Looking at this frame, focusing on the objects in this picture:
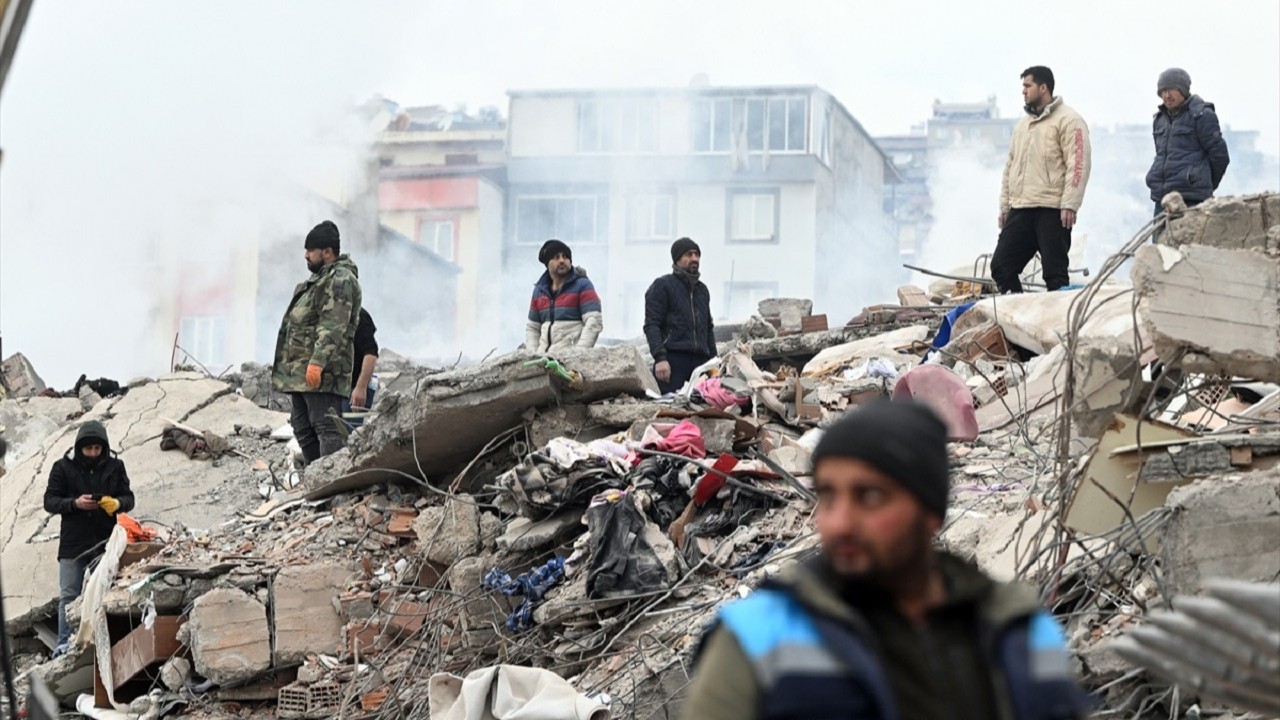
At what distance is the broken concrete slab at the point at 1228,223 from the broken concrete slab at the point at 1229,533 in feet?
5.10

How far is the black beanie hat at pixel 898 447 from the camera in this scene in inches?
82.7

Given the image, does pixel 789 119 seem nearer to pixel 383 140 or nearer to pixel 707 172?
pixel 707 172

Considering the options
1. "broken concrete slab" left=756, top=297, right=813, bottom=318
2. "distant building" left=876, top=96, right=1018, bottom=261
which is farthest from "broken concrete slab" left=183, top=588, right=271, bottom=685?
"distant building" left=876, top=96, right=1018, bottom=261

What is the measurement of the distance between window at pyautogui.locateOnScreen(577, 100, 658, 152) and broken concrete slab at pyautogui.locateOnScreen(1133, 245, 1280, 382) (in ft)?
157

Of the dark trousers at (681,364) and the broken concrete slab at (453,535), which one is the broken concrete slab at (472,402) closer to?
the broken concrete slab at (453,535)

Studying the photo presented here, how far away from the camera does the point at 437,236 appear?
5591cm

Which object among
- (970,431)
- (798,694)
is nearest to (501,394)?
(970,431)

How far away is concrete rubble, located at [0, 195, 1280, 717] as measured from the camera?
551cm

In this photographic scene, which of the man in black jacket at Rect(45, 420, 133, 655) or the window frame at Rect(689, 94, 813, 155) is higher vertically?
the window frame at Rect(689, 94, 813, 155)

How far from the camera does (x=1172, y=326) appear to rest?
541cm

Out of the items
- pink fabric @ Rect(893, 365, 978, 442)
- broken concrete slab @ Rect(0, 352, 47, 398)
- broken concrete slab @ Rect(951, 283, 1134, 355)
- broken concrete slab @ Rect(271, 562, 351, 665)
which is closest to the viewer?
pink fabric @ Rect(893, 365, 978, 442)

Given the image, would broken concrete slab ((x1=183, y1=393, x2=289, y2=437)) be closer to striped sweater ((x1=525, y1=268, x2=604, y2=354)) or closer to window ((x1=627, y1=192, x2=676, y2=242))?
striped sweater ((x1=525, y1=268, x2=604, y2=354))

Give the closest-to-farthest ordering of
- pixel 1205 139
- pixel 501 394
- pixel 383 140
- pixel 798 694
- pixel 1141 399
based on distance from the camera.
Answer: pixel 798 694
pixel 1141 399
pixel 501 394
pixel 1205 139
pixel 383 140

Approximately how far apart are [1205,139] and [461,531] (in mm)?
5373
